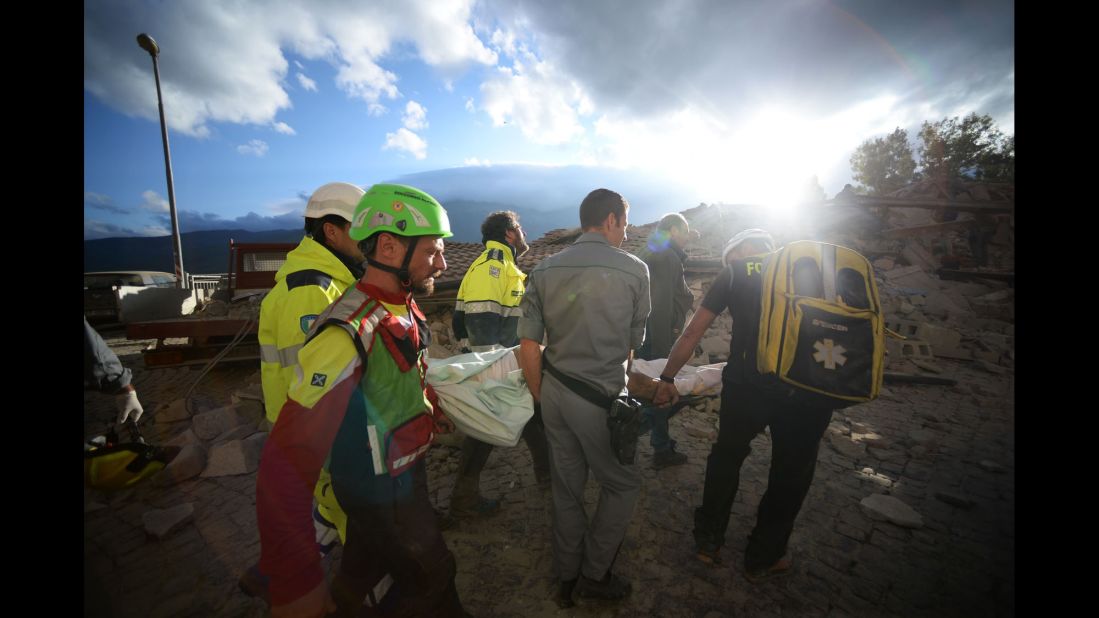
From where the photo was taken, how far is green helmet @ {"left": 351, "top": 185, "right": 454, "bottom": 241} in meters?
1.64

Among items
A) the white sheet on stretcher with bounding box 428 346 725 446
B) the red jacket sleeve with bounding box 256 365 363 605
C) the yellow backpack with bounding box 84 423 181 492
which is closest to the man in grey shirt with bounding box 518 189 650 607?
the white sheet on stretcher with bounding box 428 346 725 446

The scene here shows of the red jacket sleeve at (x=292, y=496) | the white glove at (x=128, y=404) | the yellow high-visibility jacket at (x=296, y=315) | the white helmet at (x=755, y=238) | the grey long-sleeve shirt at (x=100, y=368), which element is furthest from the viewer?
the white glove at (x=128, y=404)

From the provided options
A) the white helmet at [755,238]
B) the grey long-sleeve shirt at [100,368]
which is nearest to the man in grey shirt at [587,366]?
the white helmet at [755,238]

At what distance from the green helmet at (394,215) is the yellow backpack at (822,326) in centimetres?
203

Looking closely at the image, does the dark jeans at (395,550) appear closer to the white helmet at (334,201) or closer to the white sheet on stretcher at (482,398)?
the white sheet on stretcher at (482,398)

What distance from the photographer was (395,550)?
5.38ft

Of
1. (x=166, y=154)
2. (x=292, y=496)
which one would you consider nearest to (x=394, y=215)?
(x=292, y=496)

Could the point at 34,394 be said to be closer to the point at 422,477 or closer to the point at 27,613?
the point at 27,613

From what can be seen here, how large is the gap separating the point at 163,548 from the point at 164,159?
12.5m

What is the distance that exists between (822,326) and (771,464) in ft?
3.12

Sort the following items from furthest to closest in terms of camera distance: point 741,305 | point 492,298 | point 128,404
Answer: point 128,404 → point 492,298 → point 741,305

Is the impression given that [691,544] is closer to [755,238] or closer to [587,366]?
[587,366]

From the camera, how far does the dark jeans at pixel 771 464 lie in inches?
97.0
